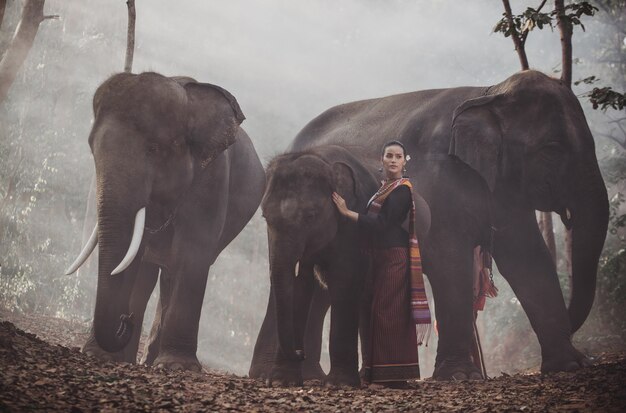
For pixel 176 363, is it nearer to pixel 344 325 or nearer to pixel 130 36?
pixel 344 325

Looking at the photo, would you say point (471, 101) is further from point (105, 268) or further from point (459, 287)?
point (105, 268)

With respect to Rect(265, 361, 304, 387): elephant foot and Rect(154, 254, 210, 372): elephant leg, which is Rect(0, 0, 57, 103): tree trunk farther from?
Rect(265, 361, 304, 387): elephant foot

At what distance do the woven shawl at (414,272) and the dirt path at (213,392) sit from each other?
19.8 inches

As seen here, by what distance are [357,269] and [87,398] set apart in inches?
99.7

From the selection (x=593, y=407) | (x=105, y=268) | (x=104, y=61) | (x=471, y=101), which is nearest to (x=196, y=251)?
(x=105, y=268)

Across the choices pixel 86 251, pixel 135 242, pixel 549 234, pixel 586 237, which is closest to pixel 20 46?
pixel 86 251

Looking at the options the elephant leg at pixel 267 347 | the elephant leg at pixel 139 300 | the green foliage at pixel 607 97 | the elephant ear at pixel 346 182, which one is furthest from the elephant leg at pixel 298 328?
the green foliage at pixel 607 97

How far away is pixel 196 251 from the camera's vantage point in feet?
21.5

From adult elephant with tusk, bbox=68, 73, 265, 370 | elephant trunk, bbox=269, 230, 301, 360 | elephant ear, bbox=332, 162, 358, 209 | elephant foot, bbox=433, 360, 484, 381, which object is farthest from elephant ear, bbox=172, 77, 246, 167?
elephant foot, bbox=433, 360, 484, 381

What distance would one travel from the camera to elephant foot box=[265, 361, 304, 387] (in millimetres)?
5414

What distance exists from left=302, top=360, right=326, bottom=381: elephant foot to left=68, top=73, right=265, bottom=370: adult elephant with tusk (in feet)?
3.45

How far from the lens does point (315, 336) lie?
22.8ft

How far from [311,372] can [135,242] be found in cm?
211

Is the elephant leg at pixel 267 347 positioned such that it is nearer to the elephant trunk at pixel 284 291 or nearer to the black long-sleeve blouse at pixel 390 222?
the elephant trunk at pixel 284 291
